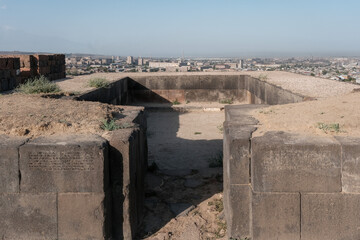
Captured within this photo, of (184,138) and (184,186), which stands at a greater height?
(184,138)

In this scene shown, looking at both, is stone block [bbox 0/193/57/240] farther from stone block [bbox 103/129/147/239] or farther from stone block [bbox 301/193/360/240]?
stone block [bbox 301/193/360/240]

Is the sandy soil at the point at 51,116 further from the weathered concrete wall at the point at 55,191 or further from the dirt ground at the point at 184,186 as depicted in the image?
the dirt ground at the point at 184,186

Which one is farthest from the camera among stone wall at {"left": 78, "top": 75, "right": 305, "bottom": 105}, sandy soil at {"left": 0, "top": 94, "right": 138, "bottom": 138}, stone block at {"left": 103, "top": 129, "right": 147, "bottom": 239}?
stone wall at {"left": 78, "top": 75, "right": 305, "bottom": 105}

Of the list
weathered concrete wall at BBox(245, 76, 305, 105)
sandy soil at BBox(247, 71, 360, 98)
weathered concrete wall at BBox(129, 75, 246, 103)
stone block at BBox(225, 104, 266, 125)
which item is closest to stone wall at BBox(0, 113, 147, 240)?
stone block at BBox(225, 104, 266, 125)

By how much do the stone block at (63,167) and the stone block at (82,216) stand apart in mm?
80

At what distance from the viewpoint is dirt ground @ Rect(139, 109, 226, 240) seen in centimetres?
470

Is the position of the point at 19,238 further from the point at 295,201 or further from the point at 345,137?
the point at 345,137

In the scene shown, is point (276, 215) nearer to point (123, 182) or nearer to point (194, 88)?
point (123, 182)

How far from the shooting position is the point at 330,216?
3963mm

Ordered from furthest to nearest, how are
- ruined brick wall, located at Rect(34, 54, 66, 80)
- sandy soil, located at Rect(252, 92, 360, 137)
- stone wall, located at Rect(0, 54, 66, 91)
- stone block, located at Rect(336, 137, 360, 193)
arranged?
ruined brick wall, located at Rect(34, 54, 66, 80) < stone wall, located at Rect(0, 54, 66, 91) < sandy soil, located at Rect(252, 92, 360, 137) < stone block, located at Rect(336, 137, 360, 193)

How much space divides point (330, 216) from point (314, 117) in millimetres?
1484

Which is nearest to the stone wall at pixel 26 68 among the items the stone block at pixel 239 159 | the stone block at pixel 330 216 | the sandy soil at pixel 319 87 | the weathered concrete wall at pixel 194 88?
the weathered concrete wall at pixel 194 88

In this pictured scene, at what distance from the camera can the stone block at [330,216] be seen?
3.93 meters

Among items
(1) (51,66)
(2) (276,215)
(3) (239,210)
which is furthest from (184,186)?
(1) (51,66)
